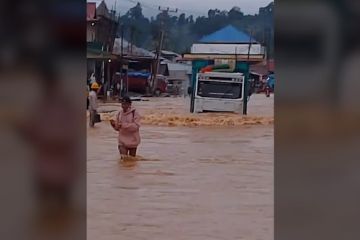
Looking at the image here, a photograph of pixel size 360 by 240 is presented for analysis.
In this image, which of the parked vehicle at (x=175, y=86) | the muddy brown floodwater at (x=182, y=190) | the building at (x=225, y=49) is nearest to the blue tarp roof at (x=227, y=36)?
the building at (x=225, y=49)

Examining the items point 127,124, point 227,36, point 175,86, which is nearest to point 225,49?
point 227,36

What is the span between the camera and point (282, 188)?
64.4 inches

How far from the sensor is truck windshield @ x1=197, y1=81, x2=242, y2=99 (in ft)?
51.8

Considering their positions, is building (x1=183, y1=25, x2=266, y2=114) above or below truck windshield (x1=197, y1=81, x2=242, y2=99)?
above

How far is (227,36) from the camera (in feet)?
79.9

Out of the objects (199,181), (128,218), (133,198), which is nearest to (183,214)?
(128,218)

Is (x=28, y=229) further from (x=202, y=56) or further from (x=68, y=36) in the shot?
(x=202, y=56)

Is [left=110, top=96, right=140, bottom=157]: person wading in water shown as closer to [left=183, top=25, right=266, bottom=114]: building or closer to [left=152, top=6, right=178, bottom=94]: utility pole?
[left=183, top=25, right=266, bottom=114]: building

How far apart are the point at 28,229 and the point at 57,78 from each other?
12.9 inches

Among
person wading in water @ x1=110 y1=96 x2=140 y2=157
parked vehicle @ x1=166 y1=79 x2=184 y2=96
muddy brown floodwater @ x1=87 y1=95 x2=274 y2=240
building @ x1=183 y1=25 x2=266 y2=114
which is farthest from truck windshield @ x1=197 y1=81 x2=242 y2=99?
parked vehicle @ x1=166 y1=79 x2=184 y2=96

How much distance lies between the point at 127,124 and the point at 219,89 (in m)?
8.55

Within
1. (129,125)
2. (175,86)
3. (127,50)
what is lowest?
(175,86)

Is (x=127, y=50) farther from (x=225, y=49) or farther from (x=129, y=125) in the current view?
(x=129, y=125)

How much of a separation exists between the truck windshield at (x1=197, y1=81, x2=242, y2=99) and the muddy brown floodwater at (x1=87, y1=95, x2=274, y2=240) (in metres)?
4.27
